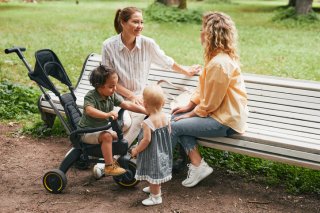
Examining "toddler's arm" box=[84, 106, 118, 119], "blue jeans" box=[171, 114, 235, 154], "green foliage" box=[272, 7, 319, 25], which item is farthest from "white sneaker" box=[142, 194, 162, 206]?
"green foliage" box=[272, 7, 319, 25]

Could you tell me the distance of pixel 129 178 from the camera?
448 centimetres

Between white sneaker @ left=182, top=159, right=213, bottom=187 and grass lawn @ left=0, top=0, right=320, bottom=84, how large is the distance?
4.39 meters

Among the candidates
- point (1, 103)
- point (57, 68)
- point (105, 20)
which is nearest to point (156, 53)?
point (57, 68)

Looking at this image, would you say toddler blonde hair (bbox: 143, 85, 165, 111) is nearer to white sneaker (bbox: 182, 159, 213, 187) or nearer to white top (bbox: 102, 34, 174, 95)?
white sneaker (bbox: 182, 159, 213, 187)

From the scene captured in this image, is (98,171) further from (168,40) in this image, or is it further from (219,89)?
(168,40)

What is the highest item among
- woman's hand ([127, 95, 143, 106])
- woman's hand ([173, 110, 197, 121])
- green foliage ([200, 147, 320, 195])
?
woman's hand ([127, 95, 143, 106])

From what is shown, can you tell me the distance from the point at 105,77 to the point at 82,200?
1.16 m

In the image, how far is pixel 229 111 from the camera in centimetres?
435

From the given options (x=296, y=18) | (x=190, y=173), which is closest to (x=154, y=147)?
(x=190, y=173)

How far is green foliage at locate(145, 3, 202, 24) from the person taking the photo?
17.6 meters

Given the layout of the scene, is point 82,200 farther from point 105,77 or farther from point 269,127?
point 269,127

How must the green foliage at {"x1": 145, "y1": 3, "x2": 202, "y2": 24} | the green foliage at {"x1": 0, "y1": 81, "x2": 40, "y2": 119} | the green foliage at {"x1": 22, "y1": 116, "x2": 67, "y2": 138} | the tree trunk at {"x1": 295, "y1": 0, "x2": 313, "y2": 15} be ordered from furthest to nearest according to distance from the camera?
the tree trunk at {"x1": 295, "y1": 0, "x2": 313, "y2": 15} < the green foliage at {"x1": 145, "y1": 3, "x2": 202, "y2": 24} < the green foliage at {"x1": 0, "y1": 81, "x2": 40, "y2": 119} < the green foliage at {"x1": 22, "y1": 116, "x2": 67, "y2": 138}

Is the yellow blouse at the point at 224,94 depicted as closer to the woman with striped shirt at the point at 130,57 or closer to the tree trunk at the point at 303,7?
the woman with striped shirt at the point at 130,57

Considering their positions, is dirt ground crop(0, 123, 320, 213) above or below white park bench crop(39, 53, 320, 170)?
below
